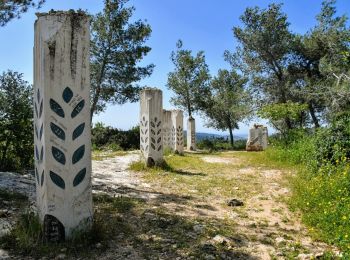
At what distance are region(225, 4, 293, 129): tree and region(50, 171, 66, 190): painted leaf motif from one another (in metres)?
20.6

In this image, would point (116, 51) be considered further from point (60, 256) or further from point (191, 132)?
point (60, 256)

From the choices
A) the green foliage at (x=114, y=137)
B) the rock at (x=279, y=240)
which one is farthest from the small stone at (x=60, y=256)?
the green foliage at (x=114, y=137)

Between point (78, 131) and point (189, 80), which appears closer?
point (78, 131)

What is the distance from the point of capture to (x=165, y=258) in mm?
4043

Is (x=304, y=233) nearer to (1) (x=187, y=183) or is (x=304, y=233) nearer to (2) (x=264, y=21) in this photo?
(1) (x=187, y=183)

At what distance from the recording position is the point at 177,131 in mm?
19781

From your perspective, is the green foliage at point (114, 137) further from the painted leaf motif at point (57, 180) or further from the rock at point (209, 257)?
the rock at point (209, 257)

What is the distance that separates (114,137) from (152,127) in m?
12.4

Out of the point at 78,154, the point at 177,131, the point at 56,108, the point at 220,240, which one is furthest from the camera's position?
the point at 177,131

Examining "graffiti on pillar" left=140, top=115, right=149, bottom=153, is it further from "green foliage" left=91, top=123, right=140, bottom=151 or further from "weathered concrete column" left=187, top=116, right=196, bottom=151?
"weathered concrete column" left=187, top=116, right=196, bottom=151

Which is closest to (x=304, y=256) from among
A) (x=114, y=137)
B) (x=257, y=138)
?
(x=257, y=138)

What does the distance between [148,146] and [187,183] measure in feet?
9.58

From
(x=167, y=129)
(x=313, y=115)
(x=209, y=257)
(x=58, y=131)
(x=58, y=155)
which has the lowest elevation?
(x=209, y=257)

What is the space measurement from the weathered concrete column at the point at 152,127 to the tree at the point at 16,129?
340 centimetres
